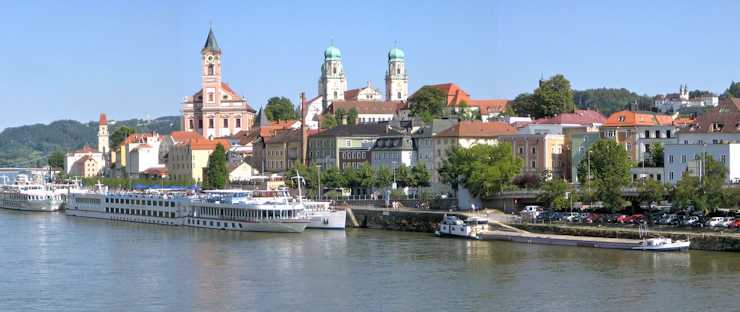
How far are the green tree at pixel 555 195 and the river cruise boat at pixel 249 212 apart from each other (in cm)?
1068

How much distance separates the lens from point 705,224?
158 ft

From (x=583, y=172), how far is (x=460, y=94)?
59.4 metres

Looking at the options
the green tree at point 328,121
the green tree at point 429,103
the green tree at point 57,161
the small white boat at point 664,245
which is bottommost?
the small white boat at point 664,245

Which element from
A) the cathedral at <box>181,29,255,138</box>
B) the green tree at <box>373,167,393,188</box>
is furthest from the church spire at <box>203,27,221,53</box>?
the green tree at <box>373,167,393,188</box>

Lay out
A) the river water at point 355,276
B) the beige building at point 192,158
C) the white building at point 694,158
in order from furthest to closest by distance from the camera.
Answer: the beige building at point 192,158
the white building at point 694,158
the river water at point 355,276

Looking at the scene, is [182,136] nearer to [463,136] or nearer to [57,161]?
[57,161]

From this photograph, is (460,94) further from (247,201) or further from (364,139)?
(247,201)

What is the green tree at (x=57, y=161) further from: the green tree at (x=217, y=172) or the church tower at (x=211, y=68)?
the green tree at (x=217, y=172)

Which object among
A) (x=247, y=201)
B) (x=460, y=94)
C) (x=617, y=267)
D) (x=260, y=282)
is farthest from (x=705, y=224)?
(x=460, y=94)

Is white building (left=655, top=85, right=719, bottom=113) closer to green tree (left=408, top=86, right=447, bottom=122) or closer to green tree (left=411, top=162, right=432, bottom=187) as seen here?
green tree (left=408, top=86, right=447, bottom=122)

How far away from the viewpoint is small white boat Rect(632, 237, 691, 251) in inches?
1783

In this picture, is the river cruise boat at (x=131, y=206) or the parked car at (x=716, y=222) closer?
the parked car at (x=716, y=222)

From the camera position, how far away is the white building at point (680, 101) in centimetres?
12531

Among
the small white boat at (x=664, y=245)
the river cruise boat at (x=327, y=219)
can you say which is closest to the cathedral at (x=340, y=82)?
the river cruise boat at (x=327, y=219)
